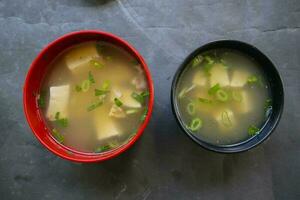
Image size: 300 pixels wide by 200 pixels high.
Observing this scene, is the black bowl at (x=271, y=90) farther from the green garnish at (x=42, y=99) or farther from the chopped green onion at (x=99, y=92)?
the green garnish at (x=42, y=99)

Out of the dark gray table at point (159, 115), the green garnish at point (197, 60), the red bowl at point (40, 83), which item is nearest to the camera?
the red bowl at point (40, 83)

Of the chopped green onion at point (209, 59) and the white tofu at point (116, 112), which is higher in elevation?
the chopped green onion at point (209, 59)

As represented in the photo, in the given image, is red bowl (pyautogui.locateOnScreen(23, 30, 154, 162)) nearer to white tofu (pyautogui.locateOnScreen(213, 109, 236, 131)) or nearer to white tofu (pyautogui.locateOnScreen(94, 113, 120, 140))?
white tofu (pyautogui.locateOnScreen(94, 113, 120, 140))

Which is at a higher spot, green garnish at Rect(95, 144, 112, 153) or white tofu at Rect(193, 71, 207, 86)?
white tofu at Rect(193, 71, 207, 86)

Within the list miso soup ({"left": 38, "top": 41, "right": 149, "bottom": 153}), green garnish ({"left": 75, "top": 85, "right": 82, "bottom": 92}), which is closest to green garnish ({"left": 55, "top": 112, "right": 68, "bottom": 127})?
miso soup ({"left": 38, "top": 41, "right": 149, "bottom": 153})

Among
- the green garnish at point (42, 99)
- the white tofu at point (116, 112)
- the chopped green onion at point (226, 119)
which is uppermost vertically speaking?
the chopped green onion at point (226, 119)

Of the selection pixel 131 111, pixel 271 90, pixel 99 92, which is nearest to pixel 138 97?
pixel 131 111

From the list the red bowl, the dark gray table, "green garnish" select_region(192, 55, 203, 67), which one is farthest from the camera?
the dark gray table

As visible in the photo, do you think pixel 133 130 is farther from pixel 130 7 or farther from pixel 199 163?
pixel 130 7

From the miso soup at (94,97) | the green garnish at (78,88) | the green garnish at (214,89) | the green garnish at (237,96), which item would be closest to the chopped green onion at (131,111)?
the miso soup at (94,97)

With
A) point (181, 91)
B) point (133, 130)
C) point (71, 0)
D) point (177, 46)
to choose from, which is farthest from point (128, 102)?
point (71, 0)
